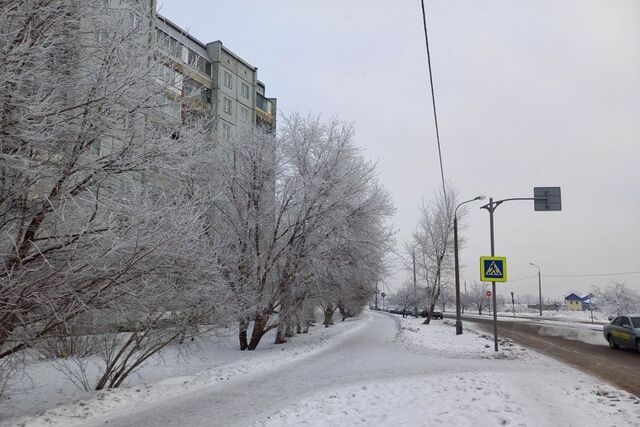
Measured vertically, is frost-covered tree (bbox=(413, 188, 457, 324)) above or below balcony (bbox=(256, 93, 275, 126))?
below

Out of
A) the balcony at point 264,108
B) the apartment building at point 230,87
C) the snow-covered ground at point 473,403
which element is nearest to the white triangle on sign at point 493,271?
the snow-covered ground at point 473,403

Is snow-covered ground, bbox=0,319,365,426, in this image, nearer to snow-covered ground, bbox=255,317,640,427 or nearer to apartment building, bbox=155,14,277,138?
snow-covered ground, bbox=255,317,640,427

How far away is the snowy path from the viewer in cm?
701

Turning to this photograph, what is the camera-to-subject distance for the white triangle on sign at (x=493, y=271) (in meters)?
16.8

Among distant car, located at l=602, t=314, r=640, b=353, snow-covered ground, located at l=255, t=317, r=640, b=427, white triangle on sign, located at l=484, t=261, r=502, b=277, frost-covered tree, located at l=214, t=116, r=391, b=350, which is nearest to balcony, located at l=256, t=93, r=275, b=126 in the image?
frost-covered tree, located at l=214, t=116, r=391, b=350

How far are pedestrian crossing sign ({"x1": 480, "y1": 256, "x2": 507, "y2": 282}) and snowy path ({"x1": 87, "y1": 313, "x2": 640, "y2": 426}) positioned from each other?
4.55 metres

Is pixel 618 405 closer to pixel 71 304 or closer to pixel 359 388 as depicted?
pixel 359 388

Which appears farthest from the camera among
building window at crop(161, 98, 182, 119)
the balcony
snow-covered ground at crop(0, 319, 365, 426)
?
the balcony

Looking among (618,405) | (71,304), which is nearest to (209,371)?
(71,304)

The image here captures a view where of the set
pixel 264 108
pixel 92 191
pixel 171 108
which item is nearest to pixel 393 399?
pixel 92 191

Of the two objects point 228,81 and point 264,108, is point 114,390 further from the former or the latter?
point 264,108

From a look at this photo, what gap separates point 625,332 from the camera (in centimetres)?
1783

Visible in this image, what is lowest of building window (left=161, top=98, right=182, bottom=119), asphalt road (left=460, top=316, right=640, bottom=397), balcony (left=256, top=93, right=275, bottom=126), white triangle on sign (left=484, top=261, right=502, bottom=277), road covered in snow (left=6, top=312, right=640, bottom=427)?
asphalt road (left=460, top=316, right=640, bottom=397)

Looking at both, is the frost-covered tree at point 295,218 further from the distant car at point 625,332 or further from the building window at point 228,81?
the building window at point 228,81
